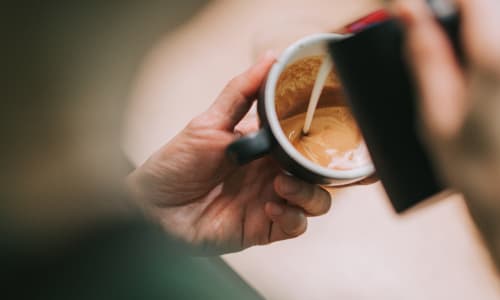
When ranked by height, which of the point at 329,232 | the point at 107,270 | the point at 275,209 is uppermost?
the point at 107,270

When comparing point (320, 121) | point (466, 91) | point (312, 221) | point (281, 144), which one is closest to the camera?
point (466, 91)

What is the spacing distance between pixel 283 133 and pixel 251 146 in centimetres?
3

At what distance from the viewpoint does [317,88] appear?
37 cm

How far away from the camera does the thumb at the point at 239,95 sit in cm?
39

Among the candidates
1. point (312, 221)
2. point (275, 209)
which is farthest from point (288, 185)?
point (312, 221)

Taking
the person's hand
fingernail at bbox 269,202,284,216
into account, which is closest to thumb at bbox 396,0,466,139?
the person's hand

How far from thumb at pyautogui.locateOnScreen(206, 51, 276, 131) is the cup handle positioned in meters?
0.07

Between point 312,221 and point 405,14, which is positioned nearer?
point 405,14

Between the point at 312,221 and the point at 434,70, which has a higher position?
the point at 434,70

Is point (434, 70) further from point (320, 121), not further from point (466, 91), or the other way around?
point (320, 121)

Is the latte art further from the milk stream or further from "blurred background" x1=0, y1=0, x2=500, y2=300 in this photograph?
"blurred background" x1=0, y1=0, x2=500, y2=300

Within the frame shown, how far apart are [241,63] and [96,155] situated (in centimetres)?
28

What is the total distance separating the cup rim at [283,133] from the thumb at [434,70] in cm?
9

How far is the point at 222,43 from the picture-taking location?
558mm
